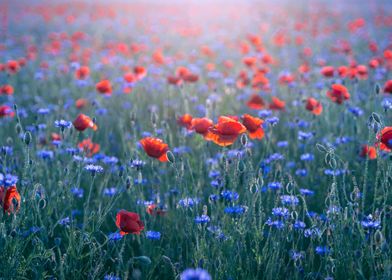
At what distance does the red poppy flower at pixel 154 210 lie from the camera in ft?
9.37

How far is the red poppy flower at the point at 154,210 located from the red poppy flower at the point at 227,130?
0.56 meters

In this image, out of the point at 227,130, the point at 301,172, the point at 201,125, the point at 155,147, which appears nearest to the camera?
the point at 227,130

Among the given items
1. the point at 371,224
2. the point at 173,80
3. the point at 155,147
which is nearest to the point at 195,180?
the point at 155,147

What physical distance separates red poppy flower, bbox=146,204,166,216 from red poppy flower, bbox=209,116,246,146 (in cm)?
56

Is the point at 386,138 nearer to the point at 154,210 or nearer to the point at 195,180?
the point at 154,210

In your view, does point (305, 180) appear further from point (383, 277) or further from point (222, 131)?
point (383, 277)

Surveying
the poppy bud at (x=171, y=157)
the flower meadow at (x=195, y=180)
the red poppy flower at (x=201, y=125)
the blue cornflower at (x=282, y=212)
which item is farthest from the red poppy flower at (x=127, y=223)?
the red poppy flower at (x=201, y=125)

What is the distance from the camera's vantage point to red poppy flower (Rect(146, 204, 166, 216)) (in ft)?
9.37

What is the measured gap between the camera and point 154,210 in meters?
2.86

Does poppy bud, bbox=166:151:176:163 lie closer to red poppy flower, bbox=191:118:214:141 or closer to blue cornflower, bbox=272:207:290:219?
red poppy flower, bbox=191:118:214:141

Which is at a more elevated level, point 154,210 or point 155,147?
point 155,147

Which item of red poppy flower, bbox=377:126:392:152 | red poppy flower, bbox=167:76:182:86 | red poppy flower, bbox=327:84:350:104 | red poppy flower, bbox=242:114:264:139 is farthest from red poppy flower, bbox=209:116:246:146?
red poppy flower, bbox=167:76:182:86

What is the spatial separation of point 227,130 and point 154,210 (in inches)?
25.6

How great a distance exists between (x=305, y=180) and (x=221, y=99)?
227 centimetres
